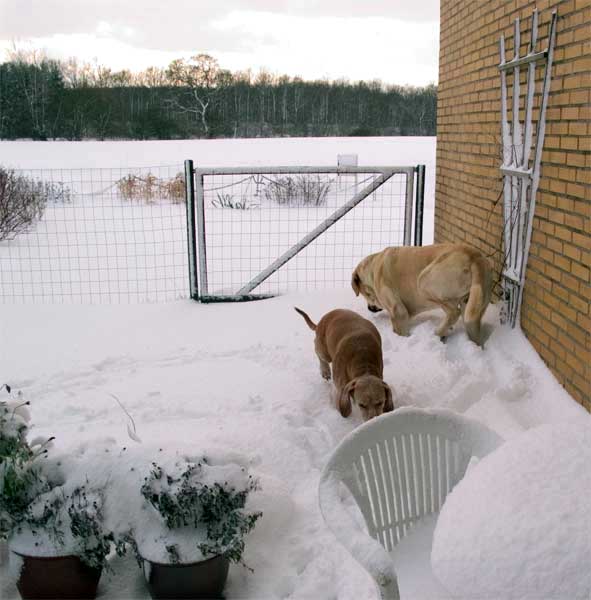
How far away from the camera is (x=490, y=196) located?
18.1 ft

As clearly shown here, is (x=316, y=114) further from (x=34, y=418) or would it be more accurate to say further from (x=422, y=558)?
(x=422, y=558)

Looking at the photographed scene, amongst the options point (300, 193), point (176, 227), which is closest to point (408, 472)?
point (176, 227)

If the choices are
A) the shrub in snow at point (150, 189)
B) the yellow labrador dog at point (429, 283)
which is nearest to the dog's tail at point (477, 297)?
the yellow labrador dog at point (429, 283)

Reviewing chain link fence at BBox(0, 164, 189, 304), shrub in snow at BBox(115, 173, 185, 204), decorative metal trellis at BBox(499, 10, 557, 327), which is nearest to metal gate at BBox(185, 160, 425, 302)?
chain link fence at BBox(0, 164, 189, 304)

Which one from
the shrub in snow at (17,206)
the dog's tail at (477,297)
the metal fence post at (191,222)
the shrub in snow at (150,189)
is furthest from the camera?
the shrub in snow at (150,189)

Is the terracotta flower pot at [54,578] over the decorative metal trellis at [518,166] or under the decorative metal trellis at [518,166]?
under

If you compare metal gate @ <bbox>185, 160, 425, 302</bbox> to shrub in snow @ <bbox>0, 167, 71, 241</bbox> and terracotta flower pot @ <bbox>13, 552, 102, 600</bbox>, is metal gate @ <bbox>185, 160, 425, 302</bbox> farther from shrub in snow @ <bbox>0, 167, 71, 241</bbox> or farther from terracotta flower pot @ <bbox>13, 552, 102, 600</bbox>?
terracotta flower pot @ <bbox>13, 552, 102, 600</bbox>

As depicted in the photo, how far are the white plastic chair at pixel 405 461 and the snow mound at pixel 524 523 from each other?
0.48 meters

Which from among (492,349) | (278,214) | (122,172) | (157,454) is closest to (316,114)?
(122,172)

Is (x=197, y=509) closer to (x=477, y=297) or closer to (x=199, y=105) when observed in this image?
(x=477, y=297)

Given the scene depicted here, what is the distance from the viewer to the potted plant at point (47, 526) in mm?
2537

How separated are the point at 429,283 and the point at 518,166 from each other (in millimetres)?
1121

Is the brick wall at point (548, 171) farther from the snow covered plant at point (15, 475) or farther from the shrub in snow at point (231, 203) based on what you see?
the shrub in snow at point (231, 203)

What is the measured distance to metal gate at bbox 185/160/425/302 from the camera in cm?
722
